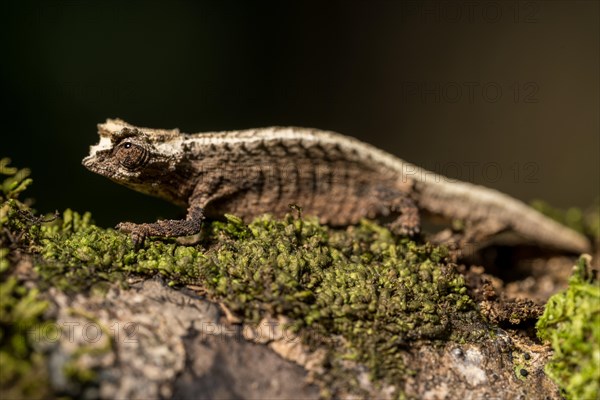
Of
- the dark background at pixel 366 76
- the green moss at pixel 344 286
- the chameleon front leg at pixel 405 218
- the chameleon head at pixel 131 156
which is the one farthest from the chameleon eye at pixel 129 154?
the dark background at pixel 366 76

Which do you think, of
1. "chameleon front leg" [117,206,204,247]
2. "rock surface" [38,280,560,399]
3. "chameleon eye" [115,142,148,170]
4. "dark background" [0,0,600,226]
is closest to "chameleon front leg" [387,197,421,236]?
"rock surface" [38,280,560,399]

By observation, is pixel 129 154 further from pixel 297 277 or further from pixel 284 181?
pixel 297 277

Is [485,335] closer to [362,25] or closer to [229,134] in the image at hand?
[229,134]

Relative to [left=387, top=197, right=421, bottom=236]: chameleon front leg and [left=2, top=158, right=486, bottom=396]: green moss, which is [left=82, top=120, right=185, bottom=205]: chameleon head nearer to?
[left=2, top=158, right=486, bottom=396]: green moss

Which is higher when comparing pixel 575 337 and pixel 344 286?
pixel 575 337

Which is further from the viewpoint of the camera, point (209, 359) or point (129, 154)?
point (129, 154)

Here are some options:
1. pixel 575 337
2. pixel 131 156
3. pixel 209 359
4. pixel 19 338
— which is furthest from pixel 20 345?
pixel 575 337
